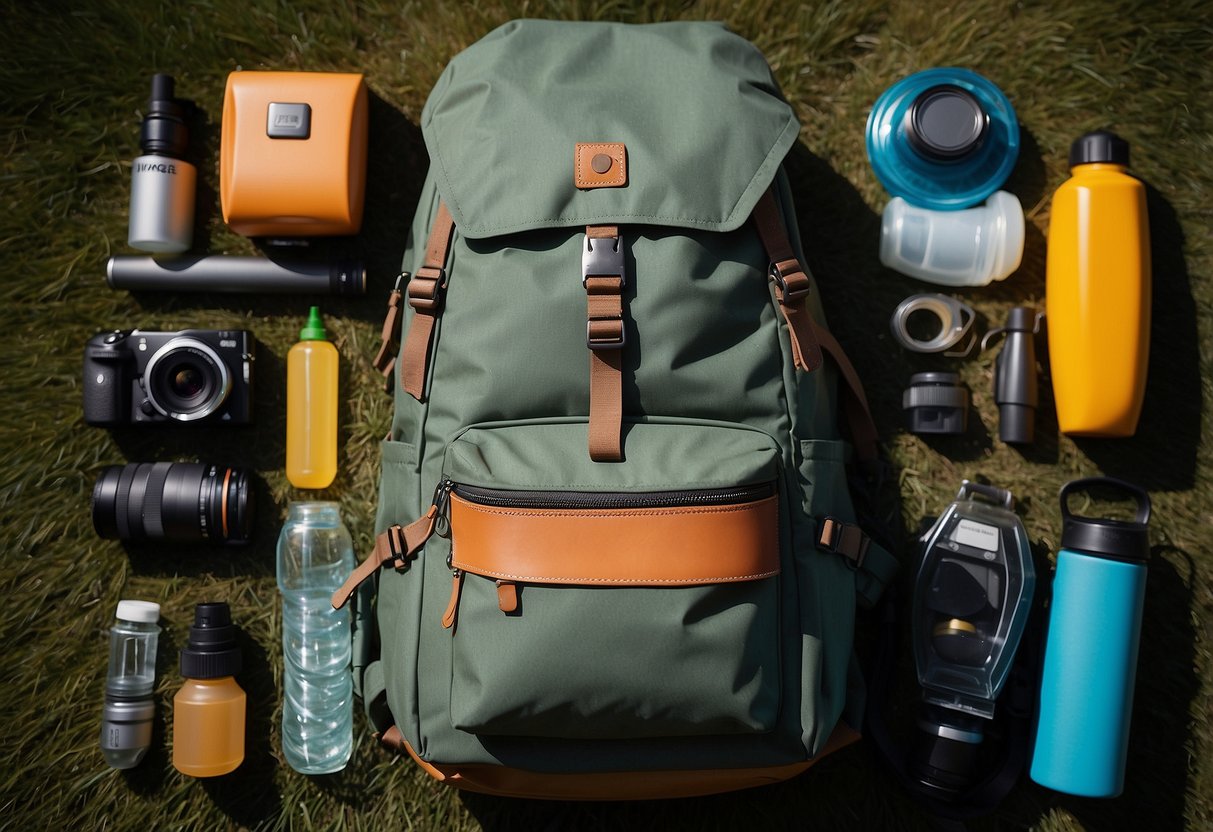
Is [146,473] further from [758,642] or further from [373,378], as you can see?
[758,642]

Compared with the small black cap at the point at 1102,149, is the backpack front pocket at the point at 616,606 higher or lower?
lower

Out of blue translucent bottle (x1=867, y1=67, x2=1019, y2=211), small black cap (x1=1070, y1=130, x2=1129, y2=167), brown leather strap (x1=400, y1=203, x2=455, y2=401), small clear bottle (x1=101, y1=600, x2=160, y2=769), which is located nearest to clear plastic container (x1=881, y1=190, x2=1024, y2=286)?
blue translucent bottle (x1=867, y1=67, x2=1019, y2=211)

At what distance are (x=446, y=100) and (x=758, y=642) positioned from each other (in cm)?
136

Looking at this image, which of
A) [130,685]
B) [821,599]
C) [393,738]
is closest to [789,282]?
[821,599]

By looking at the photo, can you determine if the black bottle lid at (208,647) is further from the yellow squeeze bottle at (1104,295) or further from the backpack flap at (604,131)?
the yellow squeeze bottle at (1104,295)

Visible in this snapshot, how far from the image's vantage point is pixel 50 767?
2.03 m

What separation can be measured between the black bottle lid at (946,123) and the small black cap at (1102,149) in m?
0.24

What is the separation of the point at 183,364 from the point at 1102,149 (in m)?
2.35

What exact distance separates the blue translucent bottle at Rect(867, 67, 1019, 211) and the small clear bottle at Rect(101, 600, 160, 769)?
2.19 meters

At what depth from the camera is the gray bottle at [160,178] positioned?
79.6 inches

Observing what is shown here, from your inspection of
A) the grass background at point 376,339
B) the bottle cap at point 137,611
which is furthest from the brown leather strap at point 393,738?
the bottle cap at point 137,611

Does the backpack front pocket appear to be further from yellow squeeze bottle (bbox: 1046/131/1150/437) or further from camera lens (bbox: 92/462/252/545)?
yellow squeeze bottle (bbox: 1046/131/1150/437)

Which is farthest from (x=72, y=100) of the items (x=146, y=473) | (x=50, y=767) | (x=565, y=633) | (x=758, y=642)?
(x=758, y=642)

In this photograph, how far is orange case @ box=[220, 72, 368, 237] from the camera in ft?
6.38
